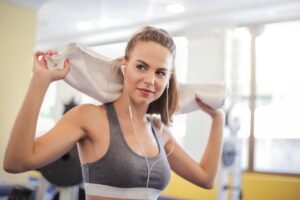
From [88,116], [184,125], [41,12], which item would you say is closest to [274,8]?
[184,125]

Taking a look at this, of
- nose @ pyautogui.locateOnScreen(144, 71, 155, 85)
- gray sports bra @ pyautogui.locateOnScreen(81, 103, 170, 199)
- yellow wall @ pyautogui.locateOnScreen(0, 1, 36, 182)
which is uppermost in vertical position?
yellow wall @ pyautogui.locateOnScreen(0, 1, 36, 182)

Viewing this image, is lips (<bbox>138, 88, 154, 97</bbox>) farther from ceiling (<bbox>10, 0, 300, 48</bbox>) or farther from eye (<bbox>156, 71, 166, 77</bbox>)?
ceiling (<bbox>10, 0, 300, 48</bbox>)

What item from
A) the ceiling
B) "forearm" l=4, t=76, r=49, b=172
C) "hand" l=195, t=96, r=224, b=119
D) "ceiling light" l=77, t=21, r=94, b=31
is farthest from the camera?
"ceiling light" l=77, t=21, r=94, b=31

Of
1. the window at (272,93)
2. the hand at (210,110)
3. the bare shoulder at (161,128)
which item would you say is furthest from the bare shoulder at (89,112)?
the window at (272,93)

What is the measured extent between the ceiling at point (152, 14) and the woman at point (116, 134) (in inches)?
112

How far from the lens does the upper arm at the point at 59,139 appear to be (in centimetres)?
85

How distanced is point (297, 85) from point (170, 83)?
10.2 ft

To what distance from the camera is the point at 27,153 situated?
2.69ft

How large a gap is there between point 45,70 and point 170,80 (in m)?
0.41

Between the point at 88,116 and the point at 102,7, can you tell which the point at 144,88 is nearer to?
the point at 88,116

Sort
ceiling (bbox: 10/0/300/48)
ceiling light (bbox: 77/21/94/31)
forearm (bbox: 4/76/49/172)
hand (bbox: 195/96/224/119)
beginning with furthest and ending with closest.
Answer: ceiling light (bbox: 77/21/94/31), ceiling (bbox: 10/0/300/48), hand (bbox: 195/96/224/119), forearm (bbox: 4/76/49/172)

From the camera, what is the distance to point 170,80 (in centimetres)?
113

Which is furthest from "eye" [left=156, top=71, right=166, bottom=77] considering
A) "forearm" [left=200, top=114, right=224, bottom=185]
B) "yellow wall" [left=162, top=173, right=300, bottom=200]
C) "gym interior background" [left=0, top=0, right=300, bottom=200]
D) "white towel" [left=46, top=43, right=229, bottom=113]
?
"yellow wall" [left=162, top=173, right=300, bottom=200]

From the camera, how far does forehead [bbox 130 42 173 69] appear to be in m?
0.98
